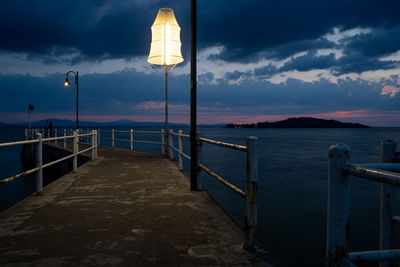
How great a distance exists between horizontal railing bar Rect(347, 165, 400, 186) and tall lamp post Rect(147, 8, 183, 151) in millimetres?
9375

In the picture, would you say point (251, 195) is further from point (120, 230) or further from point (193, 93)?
point (193, 93)

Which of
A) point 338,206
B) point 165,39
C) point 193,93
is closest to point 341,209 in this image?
point 338,206

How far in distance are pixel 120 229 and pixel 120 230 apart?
37 millimetres

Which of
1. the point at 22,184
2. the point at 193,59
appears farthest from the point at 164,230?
the point at 22,184

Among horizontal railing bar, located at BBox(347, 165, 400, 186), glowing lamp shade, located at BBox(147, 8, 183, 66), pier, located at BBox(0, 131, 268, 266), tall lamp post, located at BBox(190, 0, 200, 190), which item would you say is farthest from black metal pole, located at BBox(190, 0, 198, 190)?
glowing lamp shade, located at BBox(147, 8, 183, 66)

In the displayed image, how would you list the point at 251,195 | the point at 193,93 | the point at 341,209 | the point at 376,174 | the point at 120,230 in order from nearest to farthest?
the point at 376,174
the point at 341,209
the point at 251,195
the point at 120,230
the point at 193,93

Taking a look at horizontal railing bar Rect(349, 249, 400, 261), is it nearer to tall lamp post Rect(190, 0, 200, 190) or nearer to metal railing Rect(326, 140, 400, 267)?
metal railing Rect(326, 140, 400, 267)

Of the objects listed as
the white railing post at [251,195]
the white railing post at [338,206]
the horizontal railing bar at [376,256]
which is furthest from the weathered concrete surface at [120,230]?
the horizontal railing bar at [376,256]

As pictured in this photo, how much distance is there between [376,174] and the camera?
4.39 feet

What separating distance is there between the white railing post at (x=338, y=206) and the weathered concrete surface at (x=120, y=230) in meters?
1.21

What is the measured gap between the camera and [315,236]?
334 inches

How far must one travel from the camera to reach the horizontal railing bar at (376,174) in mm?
1258

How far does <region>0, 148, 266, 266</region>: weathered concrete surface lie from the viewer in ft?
8.62

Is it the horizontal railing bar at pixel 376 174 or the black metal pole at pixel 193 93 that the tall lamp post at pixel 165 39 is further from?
the horizontal railing bar at pixel 376 174
